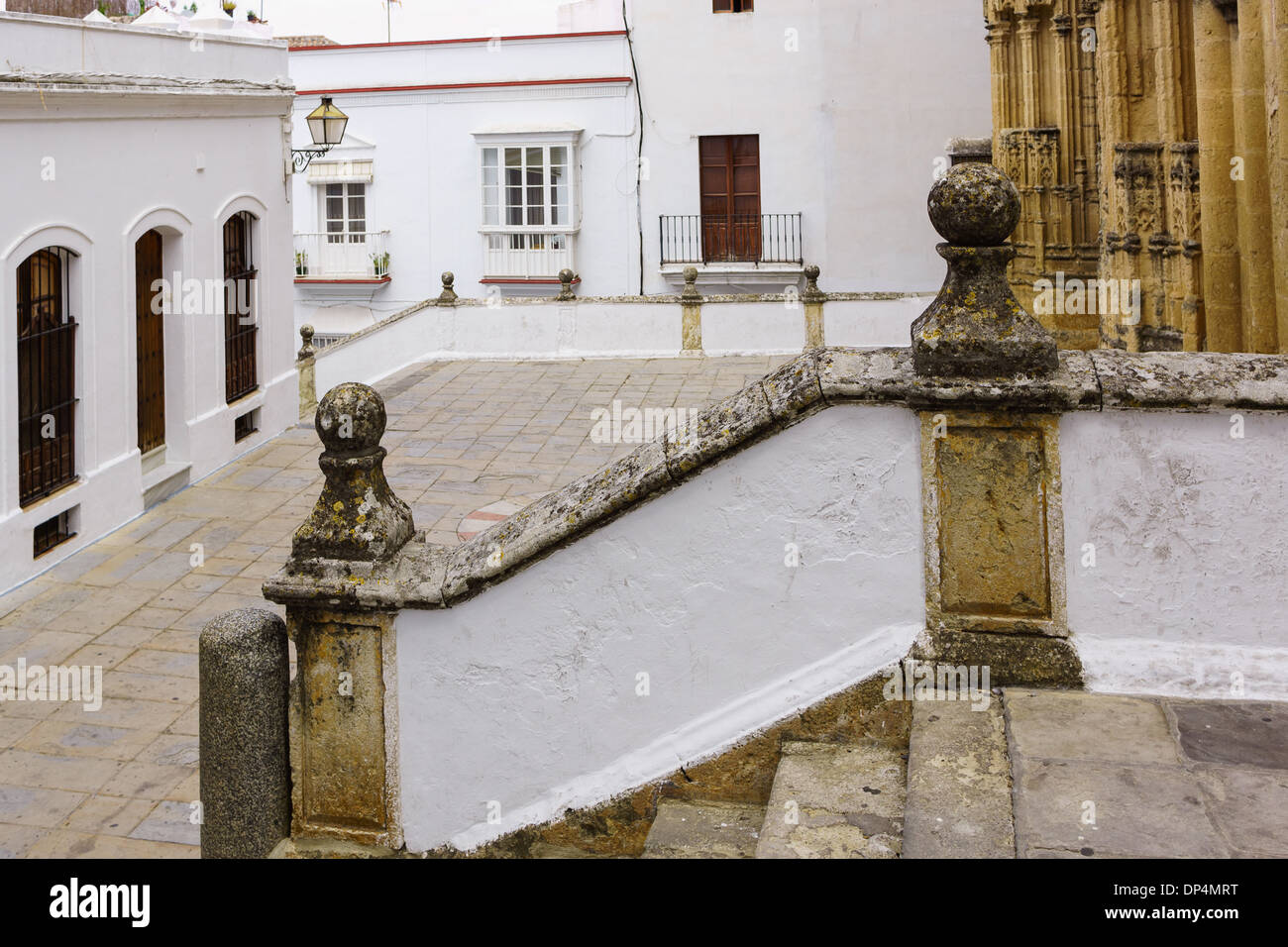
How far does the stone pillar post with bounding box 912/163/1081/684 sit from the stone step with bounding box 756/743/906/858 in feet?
1.31

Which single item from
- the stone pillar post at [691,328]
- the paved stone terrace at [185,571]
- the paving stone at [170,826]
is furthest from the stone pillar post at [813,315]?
the paving stone at [170,826]

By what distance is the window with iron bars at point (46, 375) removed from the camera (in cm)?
959

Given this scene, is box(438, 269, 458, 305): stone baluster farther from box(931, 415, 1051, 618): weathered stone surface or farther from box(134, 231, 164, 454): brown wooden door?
box(931, 415, 1051, 618): weathered stone surface

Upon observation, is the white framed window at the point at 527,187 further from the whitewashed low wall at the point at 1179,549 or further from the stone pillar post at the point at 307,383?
the whitewashed low wall at the point at 1179,549

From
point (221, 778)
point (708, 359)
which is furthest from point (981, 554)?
point (708, 359)

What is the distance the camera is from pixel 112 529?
418 inches

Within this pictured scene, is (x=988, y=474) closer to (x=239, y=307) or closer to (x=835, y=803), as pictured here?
(x=835, y=803)

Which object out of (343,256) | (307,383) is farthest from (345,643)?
(343,256)

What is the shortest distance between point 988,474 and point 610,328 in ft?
47.6

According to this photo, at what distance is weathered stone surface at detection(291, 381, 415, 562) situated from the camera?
4102 mm

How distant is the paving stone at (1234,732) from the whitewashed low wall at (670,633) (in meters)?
0.85

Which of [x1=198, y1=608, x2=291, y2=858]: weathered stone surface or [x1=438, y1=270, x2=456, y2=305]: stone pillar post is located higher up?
[x1=438, y1=270, x2=456, y2=305]: stone pillar post

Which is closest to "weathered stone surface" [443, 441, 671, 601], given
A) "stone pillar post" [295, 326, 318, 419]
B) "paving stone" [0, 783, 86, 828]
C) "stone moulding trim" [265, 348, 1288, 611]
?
"stone moulding trim" [265, 348, 1288, 611]

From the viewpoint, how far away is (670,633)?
4094 millimetres
